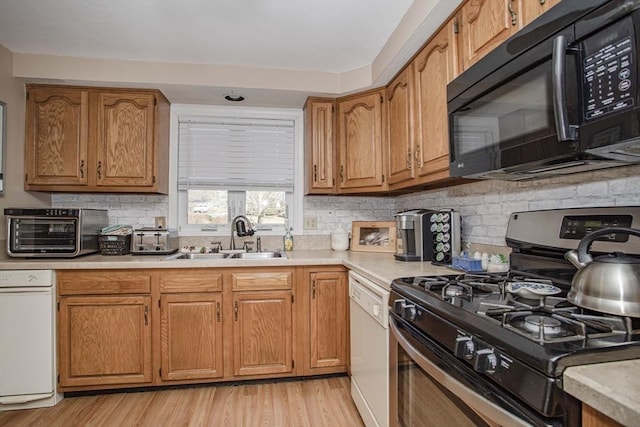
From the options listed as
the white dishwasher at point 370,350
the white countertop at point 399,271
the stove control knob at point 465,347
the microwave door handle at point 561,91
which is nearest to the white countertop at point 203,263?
the white countertop at point 399,271

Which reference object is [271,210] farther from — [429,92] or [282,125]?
[429,92]

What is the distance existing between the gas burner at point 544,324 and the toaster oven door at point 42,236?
2.57 m

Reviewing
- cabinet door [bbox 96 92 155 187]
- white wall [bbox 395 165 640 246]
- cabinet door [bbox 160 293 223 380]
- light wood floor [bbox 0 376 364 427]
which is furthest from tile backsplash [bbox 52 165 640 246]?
light wood floor [bbox 0 376 364 427]

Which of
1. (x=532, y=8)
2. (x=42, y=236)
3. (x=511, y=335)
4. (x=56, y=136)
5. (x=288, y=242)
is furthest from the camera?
(x=288, y=242)

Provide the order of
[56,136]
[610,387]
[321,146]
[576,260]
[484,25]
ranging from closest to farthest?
1. [610,387]
2. [576,260]
3. [484,25]
4. [56,136]
5. [321,146]

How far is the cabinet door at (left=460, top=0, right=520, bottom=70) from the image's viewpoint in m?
1.27

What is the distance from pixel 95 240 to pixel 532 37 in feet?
9.14

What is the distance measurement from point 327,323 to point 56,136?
7.61ft

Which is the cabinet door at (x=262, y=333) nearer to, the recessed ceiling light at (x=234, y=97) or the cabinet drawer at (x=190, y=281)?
the cabinet drawer at (x=190, y=281)

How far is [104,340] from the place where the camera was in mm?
2176

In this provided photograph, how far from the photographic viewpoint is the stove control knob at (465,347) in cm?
84

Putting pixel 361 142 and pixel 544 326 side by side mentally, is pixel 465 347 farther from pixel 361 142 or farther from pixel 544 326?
pixel 361 142

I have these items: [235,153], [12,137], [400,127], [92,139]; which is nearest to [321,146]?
[400,127]

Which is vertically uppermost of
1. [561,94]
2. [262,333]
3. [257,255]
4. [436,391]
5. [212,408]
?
[561,94]
